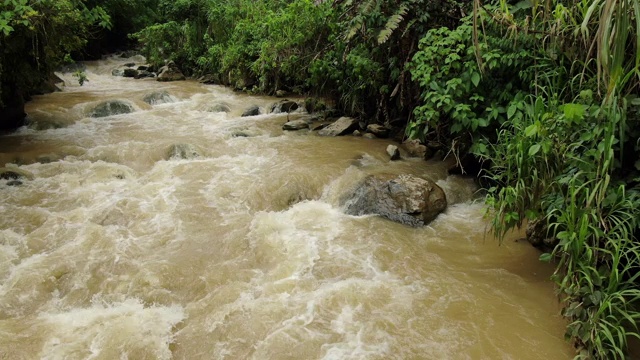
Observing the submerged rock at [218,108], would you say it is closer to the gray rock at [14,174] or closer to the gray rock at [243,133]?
the gray rock at [243,133]

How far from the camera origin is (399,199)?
16.1ft

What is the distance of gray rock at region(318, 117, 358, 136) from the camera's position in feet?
24.9

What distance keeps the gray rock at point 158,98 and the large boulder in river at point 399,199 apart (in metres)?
8.04

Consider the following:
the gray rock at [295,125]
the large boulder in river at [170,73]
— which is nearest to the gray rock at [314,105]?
the gray rock at [295,125]

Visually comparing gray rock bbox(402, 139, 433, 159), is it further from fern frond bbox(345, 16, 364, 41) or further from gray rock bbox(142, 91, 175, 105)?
gray rock bbox(142, 91, 175, 105)

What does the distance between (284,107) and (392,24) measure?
4489 millimetres

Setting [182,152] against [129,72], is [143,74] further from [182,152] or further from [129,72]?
[182,152]

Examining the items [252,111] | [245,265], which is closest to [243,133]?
[252,111]

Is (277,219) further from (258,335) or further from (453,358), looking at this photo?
(453,358)

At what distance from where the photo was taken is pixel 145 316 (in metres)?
3.27

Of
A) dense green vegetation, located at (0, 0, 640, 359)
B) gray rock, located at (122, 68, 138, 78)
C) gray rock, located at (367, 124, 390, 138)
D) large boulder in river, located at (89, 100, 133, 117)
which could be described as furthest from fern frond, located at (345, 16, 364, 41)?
gray rock, located at (122, 68, 138, 78)

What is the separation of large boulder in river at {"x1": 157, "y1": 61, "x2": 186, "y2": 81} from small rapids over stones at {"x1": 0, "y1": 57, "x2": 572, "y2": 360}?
8494mm

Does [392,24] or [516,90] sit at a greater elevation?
[392,24]

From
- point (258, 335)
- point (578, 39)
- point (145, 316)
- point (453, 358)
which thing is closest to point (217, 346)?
point (258, 335)
